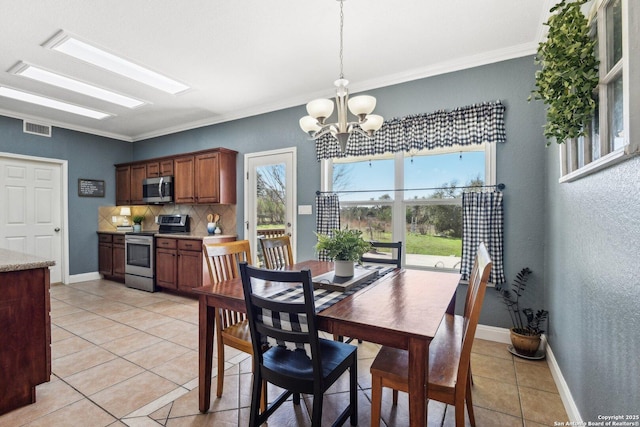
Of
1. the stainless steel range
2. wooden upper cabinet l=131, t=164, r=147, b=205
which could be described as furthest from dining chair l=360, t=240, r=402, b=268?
wooden upper cabinet l=131, t=164, r=147, b=205

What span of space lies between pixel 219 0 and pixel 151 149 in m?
4.49

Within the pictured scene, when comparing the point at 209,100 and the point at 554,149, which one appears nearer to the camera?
the point at 554,149

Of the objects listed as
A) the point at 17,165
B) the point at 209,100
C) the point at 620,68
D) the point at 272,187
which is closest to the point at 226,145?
the point at 209,100

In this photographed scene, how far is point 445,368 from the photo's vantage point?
5.03 ft

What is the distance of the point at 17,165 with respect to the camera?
489 cm

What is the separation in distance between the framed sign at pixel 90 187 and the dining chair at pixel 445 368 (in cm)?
610

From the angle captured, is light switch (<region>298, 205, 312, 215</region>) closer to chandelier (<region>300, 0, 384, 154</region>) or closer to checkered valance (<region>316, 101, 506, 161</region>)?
checkered valance (<region>316, 101, 506, 161</region>)

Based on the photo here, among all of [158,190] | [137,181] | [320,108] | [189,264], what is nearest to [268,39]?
[320,108]

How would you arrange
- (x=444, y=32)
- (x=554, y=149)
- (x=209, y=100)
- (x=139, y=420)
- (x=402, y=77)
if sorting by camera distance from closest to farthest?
(x=139, y=420), (x=554, y=149), (x=444, y=32), (x=402, y=77), (x=209, y=100)

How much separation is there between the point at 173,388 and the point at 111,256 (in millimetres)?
4310

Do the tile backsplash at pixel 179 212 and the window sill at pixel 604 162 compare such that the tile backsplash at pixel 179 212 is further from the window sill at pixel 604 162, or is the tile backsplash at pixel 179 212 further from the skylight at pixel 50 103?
the window sill at pixel 604 162

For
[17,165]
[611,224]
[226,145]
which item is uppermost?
[226,145]

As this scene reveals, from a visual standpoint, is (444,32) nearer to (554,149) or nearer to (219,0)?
(554,149)

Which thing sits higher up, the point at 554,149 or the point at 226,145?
the point at 226,145
